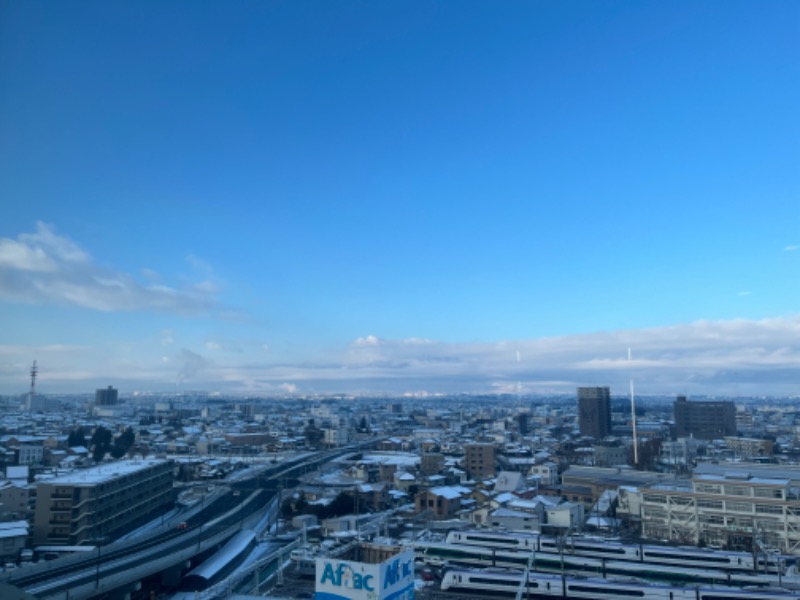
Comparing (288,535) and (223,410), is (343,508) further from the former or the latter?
(223,410)

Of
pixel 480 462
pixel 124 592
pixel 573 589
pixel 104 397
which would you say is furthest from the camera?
pixel 104 397

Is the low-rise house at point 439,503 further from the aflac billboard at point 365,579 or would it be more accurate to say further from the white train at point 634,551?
the aflac billboard at point 365,579

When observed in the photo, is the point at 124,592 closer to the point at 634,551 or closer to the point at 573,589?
the point at 573,589

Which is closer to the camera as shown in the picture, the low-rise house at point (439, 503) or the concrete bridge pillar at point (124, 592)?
the concrete bridge pillar at point (124, 592)

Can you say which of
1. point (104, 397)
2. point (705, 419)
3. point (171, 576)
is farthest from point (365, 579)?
point (104, 397)

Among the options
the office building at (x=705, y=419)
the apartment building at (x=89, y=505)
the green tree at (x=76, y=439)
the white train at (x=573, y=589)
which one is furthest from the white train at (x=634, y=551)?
the office building at (x=705, y=419)

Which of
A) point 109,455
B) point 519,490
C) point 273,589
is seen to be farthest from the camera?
point 109,455

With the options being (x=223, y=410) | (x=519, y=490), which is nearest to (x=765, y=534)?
(x=519, y=490)
